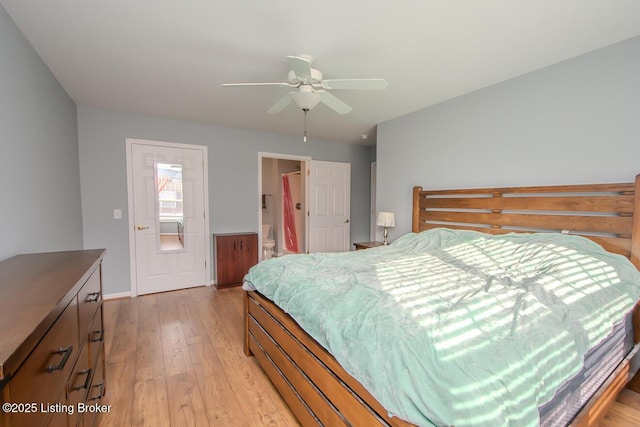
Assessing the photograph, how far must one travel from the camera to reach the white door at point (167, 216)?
145 inches

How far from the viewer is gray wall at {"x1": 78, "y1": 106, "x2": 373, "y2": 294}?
3434mm

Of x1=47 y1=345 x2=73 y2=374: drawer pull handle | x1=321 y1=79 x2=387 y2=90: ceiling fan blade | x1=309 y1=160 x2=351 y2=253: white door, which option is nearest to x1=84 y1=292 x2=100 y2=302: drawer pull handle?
x1=47 y1=345 x2=73 y2=374: drawer pull handle

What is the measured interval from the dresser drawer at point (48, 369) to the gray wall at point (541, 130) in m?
3.28

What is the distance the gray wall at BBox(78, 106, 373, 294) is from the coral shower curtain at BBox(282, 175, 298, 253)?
1720 millimetres

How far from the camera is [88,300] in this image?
1.40 meters

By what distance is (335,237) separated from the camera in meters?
5.34

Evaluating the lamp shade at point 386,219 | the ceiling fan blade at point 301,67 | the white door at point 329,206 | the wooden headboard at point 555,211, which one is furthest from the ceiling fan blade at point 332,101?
the white door at point 329,206

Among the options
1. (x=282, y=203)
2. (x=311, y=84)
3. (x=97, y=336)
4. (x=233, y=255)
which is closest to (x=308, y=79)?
(x=311, y=84)

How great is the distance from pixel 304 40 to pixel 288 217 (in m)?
4.82

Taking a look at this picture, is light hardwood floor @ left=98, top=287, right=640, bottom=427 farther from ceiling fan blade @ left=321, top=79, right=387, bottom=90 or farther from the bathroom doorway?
the bathroom doorway

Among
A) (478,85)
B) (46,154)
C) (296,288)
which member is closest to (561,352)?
(296,288)

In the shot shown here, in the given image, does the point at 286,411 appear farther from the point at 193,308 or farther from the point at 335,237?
the point at 335,237

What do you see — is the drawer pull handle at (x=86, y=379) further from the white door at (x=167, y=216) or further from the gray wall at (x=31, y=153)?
the white door at (x=167, y=216)

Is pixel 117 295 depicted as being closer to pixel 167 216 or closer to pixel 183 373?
pixel 167 216
